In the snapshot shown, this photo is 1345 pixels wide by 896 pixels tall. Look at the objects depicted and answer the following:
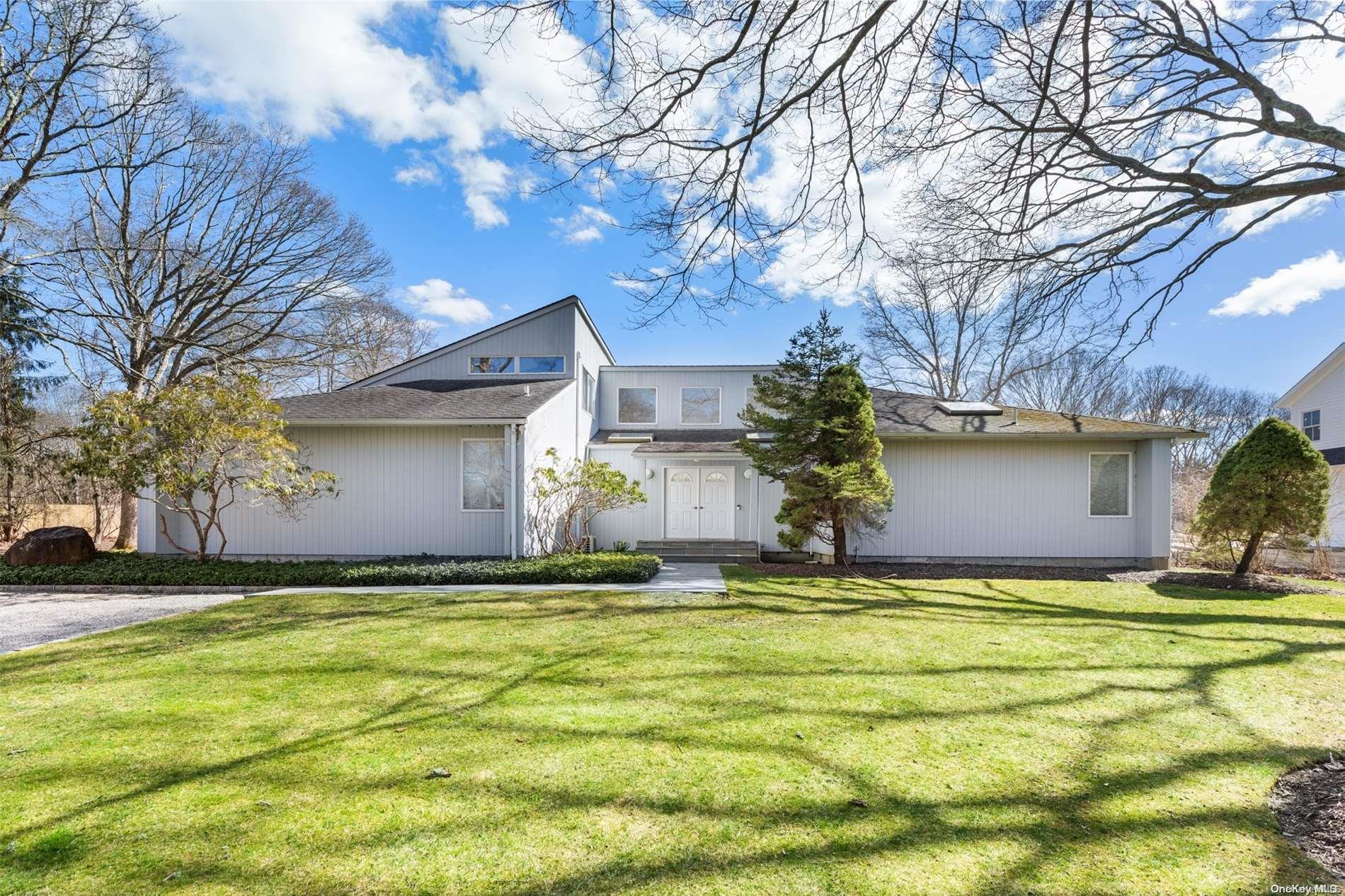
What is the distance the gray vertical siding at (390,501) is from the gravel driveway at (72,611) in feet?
9.50

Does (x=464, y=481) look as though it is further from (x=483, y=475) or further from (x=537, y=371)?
(x=537, y=371)

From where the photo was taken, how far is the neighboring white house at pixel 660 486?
432 inches

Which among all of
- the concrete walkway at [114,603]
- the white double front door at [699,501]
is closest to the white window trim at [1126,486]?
the white double front door at [699,501]

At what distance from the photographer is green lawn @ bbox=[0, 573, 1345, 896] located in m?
2.12

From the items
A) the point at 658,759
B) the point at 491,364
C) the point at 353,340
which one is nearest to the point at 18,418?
the point at 353,340

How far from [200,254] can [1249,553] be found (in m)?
25.5

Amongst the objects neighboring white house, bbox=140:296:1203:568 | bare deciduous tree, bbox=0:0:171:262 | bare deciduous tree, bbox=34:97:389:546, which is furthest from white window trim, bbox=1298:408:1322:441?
bare deciduous tree, bbox=0:0:171:262

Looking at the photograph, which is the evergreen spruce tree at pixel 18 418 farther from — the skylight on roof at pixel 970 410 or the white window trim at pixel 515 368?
the skylight on roof at pixel 970 410

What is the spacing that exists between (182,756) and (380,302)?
1963 centimetres

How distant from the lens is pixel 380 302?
64.2ft

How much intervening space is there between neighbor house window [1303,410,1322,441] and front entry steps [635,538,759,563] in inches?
780

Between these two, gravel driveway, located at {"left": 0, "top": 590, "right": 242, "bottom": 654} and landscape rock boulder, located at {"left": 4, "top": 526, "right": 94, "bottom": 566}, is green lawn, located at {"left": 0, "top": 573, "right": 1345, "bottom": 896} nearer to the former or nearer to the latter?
gravel driveway, located at {"left": 0, "top": 590, "right": 242, "bottom": 654}

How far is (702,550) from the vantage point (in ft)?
41.6

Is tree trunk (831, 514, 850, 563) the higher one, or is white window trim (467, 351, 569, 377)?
white window trim (467, 351, 569, 377)
